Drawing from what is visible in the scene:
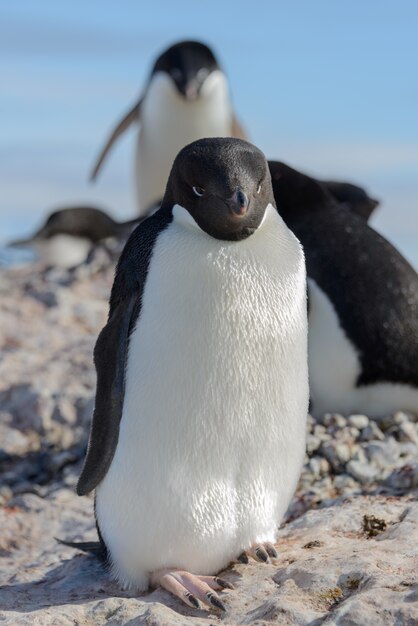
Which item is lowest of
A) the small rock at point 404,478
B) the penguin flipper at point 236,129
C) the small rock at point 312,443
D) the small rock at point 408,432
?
the small rock at point 408,432

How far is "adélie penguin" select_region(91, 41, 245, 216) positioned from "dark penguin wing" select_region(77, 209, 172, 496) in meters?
8.48

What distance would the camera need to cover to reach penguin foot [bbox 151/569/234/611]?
3822 mm

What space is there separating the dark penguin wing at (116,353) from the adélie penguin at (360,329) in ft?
6.96

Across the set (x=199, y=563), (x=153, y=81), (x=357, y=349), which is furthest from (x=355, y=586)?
(x=153, y=81)

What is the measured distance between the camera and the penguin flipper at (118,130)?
555 inches

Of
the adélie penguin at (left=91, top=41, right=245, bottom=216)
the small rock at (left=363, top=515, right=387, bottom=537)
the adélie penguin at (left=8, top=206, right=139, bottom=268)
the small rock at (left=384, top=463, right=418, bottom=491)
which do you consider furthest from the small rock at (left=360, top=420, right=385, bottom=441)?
the adélie penguin at (left=91, top=41, right=245, bottom=216)

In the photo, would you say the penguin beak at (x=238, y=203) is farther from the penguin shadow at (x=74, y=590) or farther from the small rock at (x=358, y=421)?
the small rock at (x=358, y=421)

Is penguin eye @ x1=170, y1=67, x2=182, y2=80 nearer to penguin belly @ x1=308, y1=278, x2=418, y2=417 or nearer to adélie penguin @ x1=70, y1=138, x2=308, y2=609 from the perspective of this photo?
penguin belly @ x1=308, y1=278, x2=418, y2=417

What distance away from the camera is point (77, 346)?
816cm

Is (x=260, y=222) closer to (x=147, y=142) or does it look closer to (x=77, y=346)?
(x=77, y=346)

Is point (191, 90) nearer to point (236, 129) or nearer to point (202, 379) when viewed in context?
point (236, 129)

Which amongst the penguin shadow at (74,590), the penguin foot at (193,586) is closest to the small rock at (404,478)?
the penguin shadow at (74,590)

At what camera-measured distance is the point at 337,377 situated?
6141 mm

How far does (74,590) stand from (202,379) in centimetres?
90
